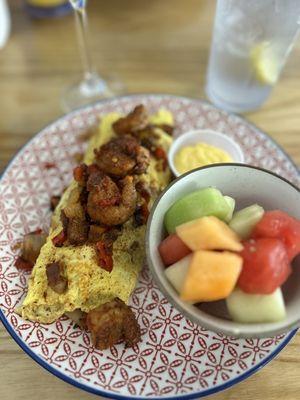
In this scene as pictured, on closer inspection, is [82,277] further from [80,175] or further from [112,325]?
[80,175]

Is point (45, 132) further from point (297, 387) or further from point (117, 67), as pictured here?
point (297, 387)

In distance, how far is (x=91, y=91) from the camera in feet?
8.57

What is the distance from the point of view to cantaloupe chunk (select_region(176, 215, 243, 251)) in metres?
1.36

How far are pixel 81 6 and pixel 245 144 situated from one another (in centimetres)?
104

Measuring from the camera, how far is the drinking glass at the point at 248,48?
6.43 ft

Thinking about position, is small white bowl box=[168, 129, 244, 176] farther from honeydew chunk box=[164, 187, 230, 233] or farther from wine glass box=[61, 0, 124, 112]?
wine glass box=[61, 0, 124, 112]

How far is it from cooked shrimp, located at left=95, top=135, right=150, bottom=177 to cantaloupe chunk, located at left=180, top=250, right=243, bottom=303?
0.58 meters

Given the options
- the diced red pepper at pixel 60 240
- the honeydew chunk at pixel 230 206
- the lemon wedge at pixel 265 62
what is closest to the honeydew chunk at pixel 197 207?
the honeydew chunk at pixel 230 206

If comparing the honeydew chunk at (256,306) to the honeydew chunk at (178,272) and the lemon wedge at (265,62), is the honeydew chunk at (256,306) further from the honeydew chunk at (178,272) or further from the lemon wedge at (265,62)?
the lemon wedge at (265,62)

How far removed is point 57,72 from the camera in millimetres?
2668

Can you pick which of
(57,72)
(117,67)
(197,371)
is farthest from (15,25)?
(197,371)

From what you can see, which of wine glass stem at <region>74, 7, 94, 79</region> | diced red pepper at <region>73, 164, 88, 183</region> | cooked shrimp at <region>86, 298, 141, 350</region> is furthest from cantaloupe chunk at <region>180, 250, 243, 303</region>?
wine glass stem at <region>74, 7, 94, 79</region>

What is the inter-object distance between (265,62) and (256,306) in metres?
1.32

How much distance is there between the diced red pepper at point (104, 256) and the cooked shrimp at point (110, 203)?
86 mm
